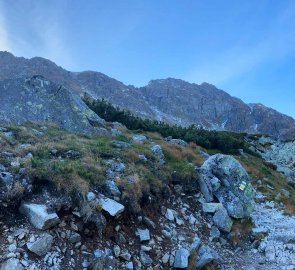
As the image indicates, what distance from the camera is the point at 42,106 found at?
79.5ft

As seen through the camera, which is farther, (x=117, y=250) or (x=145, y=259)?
(x=145, y=259)

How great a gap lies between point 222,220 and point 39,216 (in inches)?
300

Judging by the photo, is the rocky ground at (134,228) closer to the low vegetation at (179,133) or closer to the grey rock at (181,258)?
the grey rock at (181,258)

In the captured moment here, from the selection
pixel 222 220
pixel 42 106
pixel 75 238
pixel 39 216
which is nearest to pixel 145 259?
pixel 75 238

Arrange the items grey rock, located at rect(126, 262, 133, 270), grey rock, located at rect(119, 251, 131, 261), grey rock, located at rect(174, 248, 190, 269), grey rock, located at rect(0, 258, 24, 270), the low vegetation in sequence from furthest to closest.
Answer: the low vegetation < grey rock, located at rect(174, 248, 190, 269) < grey rock, located at rect(119, 251, 131, 261) < grey rock, located at rect(126, 262, 133, 270) < grey rock, located at rect(0, 258, 24, 270)

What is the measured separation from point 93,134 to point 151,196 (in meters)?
10.2

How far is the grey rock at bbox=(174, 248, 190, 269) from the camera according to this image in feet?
33.3

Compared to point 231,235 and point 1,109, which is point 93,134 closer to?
point 1,109

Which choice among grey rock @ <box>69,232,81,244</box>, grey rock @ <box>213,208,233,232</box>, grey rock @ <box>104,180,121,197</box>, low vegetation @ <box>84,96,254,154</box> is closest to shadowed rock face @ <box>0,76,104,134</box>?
low vegetation @ <box>84,96,254,154</box>

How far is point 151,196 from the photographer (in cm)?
1261

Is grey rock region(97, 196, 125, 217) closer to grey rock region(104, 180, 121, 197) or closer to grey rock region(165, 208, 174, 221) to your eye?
grey rock region(104, 180, 121, 197)

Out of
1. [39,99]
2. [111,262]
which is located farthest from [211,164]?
[39,99]

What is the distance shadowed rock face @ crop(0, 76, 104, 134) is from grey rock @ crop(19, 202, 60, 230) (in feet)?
42.9

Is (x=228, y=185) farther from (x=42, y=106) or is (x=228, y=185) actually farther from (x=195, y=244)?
(x=42, y=106)
